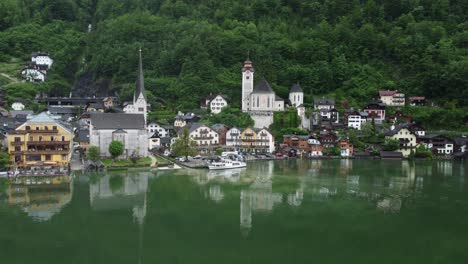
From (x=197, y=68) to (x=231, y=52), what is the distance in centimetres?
530

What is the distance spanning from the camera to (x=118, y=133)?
34094mm

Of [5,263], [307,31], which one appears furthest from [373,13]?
[5,263]

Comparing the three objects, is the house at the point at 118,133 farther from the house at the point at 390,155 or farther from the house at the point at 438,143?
the house at the point at 438,143

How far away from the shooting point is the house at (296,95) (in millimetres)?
50031

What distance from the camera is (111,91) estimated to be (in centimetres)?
6053

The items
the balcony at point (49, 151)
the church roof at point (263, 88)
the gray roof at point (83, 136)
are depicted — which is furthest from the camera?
the church roof at point (263, 88)

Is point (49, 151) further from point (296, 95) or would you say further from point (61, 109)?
point (296, 95)

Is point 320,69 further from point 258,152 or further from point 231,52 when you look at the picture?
point 258,152

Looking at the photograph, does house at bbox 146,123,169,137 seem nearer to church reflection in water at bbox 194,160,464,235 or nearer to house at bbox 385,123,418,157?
church reflection in water at bbox 194,160,464,235

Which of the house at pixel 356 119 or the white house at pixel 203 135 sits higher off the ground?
the house at pixel 356 119

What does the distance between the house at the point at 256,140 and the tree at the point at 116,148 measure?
12.4 meters

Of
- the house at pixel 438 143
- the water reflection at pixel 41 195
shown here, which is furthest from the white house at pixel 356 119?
the water reflection at pixel 41 195

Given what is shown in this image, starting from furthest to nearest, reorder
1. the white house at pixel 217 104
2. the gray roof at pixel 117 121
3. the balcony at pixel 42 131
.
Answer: the white house at pixel 217 104 → the gray roof at pixel 117 121 → the balcony at pixel 42 131

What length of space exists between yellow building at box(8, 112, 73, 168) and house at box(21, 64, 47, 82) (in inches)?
1251
